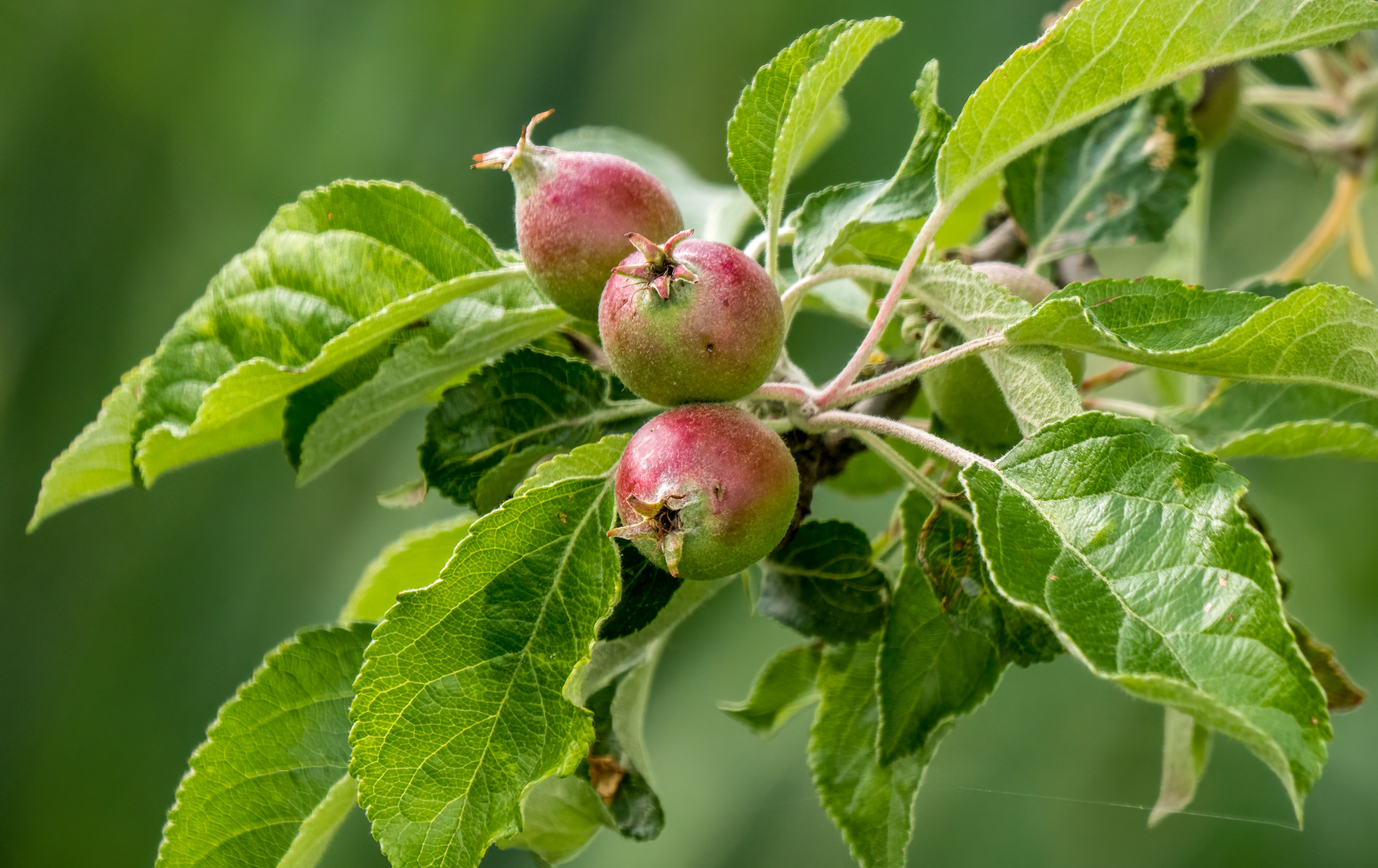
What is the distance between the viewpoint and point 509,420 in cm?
83

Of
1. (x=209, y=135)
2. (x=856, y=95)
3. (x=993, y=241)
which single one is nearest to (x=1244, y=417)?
(x=993, y=241)

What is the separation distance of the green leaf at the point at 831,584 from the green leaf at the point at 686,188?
0.41 meters

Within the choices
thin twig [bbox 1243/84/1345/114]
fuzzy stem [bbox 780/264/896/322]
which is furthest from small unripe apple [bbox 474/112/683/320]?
thin twig [bbox 1243/84/1345/114]

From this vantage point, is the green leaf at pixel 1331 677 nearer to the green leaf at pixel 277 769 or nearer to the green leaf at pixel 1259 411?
the green leaf at pixel 1259 411

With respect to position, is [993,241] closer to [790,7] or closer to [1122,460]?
[1122,460]

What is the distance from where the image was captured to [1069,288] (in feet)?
2.27

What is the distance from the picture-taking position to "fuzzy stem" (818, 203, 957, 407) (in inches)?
29.3

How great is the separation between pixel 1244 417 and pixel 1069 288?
0.35m

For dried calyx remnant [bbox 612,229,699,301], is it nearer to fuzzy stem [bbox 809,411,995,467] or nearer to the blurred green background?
fuzzy stem [bbox 809,411,995,467]

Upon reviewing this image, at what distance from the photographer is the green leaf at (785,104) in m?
0.75

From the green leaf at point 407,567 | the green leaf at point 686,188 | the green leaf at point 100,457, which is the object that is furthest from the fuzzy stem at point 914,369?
the green leaf at point 100,457

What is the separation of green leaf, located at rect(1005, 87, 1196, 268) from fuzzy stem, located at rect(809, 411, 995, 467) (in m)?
0.36

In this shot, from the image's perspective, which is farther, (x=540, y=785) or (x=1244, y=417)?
(x=1244, y=417)

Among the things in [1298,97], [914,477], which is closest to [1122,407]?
[914,477]
